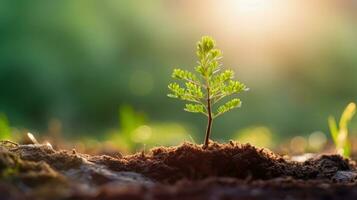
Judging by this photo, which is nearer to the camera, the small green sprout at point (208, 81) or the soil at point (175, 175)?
the soil at point (175, 175)

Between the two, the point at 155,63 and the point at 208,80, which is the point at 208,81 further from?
the point at 155,63

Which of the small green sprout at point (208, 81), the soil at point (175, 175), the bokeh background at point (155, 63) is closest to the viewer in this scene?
the soil at point (175, 175)

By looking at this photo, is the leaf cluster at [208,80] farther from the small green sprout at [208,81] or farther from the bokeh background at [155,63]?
the bokeh background at [155,63]

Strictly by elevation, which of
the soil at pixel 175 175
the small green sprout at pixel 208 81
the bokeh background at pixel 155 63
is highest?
the bokeh background at pixel 155 63

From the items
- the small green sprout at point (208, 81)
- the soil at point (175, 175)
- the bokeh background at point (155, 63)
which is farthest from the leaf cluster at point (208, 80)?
the bokeh background at point (155, 63)

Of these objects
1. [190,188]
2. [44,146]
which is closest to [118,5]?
[44,146]

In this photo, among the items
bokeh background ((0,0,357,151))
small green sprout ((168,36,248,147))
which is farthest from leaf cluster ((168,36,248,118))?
bokeh background ((0,0,357,151))
